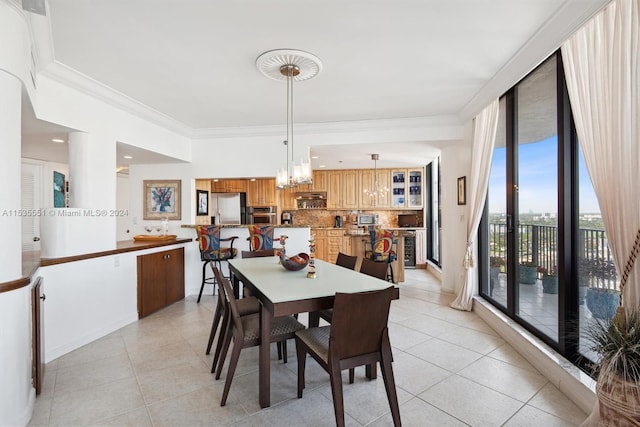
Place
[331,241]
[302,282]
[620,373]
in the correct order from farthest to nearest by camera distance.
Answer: [331,241] → [302,282] → [620,373]

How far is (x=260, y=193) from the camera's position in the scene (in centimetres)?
744

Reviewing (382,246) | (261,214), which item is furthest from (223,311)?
(261,214)

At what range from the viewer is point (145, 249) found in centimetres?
385

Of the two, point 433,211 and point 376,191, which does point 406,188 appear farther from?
point 433,211

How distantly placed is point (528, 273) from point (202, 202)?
15.8ft

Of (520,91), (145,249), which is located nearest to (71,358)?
(145,249)

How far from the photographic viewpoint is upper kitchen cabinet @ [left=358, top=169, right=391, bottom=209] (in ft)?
24.6

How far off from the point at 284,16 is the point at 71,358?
339 cm

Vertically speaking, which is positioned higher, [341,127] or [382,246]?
[341,127]

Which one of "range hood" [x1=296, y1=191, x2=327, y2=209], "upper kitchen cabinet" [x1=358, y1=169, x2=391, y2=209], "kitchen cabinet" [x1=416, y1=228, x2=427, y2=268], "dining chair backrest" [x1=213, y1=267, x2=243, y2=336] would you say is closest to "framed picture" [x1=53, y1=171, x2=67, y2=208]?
"dining chair backrest" [x1=213, y1=267, x2=243, y2=336]

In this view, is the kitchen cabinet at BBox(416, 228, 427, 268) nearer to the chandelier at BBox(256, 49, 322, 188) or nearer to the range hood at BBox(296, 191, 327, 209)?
the range hood at BBox(296, 191, 327, 209)

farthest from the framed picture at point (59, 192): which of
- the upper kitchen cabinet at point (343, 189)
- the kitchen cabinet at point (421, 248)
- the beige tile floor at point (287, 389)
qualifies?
the kitchen cabinet at point (421, 248)

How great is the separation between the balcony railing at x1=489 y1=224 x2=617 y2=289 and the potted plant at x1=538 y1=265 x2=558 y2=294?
0.09 ft

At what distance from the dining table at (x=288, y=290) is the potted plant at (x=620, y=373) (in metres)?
1.04
